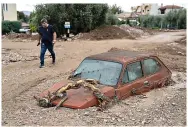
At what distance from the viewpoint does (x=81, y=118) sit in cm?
518

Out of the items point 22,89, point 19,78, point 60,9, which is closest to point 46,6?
point 60,9

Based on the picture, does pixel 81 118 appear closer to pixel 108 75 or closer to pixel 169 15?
pixel 108 75

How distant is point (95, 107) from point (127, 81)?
1196 millimetres

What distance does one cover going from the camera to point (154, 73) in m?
7.66

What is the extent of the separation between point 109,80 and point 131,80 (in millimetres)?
554

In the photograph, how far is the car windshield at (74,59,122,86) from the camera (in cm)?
655

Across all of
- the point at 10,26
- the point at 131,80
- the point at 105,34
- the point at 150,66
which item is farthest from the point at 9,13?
the point at 131,80

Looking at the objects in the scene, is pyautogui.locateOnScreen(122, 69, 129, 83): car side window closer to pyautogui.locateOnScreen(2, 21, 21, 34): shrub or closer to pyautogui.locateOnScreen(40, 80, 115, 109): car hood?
pyautogui.locateOnScreen(40, 80, 115, 109): car hood

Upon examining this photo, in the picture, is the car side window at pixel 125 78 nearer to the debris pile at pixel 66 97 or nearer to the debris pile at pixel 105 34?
the debris pile at pixel 66 97

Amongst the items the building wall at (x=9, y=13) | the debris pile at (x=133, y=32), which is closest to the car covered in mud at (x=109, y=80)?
the debris pile at (x=133, y=32)

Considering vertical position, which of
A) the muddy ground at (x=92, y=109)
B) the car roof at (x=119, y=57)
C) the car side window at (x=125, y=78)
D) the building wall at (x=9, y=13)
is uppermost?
the building wall at (x=9, y=13)

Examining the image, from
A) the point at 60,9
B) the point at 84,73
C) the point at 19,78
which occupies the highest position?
the point at 60,9

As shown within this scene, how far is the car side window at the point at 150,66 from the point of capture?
741cm

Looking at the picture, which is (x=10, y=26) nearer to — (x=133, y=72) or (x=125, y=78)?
(x=133, y=72)
